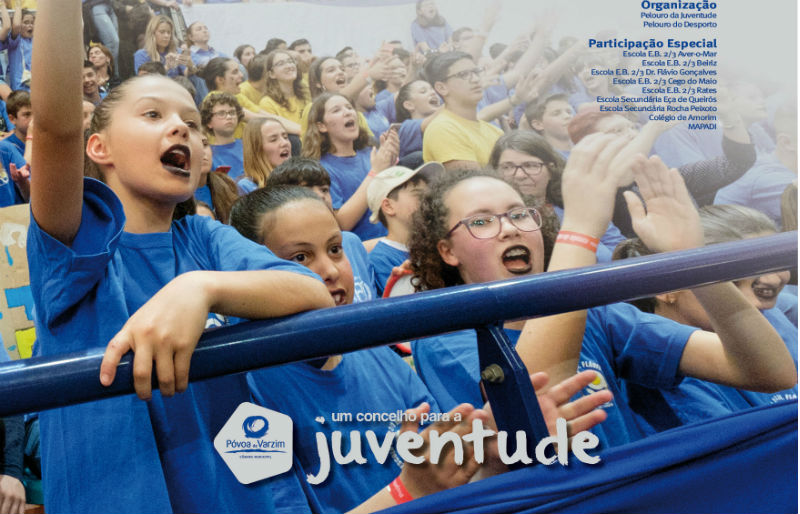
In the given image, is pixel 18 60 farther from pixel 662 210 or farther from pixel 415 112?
pixel 662 210

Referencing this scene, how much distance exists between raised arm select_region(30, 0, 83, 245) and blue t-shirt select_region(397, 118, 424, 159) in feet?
2.51

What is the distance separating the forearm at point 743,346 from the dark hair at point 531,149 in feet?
1.74

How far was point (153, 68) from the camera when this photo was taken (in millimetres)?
1206

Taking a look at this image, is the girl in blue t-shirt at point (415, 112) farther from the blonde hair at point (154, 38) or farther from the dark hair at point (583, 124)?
the blonde hair at point (154, 38)

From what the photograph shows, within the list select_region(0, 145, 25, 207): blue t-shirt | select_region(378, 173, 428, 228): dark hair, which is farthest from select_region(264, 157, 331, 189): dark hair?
select_region(0, 145, 25, 207): blue t-shirt

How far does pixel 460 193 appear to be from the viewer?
125cm

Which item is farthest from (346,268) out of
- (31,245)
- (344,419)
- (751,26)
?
(751,26)

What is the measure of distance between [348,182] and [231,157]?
201mm

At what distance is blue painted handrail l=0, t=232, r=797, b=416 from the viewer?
46cm

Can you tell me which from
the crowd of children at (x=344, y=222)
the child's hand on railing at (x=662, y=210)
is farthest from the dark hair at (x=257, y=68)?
the child's hand on railing at (x=662, y=210)

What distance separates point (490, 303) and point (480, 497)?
0.14 metres

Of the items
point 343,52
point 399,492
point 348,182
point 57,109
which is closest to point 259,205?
point 348,182

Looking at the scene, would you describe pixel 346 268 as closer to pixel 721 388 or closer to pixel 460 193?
pixel 460 193

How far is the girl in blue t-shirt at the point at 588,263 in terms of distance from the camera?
764 mm
